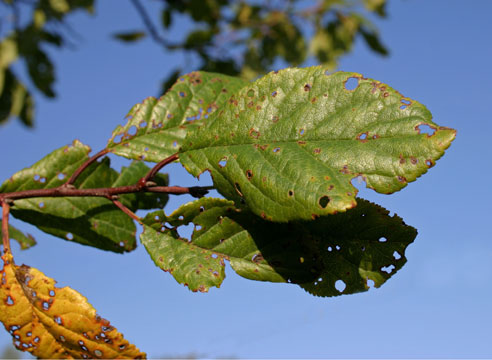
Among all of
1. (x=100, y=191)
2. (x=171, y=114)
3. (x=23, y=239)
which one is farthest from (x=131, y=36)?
(x=100, y=191)

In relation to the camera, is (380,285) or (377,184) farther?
(380,285)

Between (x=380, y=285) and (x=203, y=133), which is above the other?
(x=203, y=133)

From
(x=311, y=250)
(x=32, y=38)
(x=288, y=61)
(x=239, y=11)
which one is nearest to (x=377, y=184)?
(x=311, y=250)

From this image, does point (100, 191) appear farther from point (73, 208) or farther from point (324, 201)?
point (324, 201)

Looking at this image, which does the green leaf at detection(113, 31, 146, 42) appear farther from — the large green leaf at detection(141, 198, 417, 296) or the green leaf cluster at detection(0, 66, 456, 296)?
the large green leaf at detection(141, 198, 417, 296)

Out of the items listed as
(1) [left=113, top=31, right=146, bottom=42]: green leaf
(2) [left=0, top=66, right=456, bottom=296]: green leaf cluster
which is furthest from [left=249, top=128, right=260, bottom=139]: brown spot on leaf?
(1) [left=113, top=31, right=146, bottom=42]: green leaf

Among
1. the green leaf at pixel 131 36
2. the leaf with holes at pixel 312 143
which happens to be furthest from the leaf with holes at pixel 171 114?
the green leaf at pixel 131 36

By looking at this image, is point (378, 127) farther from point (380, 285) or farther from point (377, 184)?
point (380, 285)
